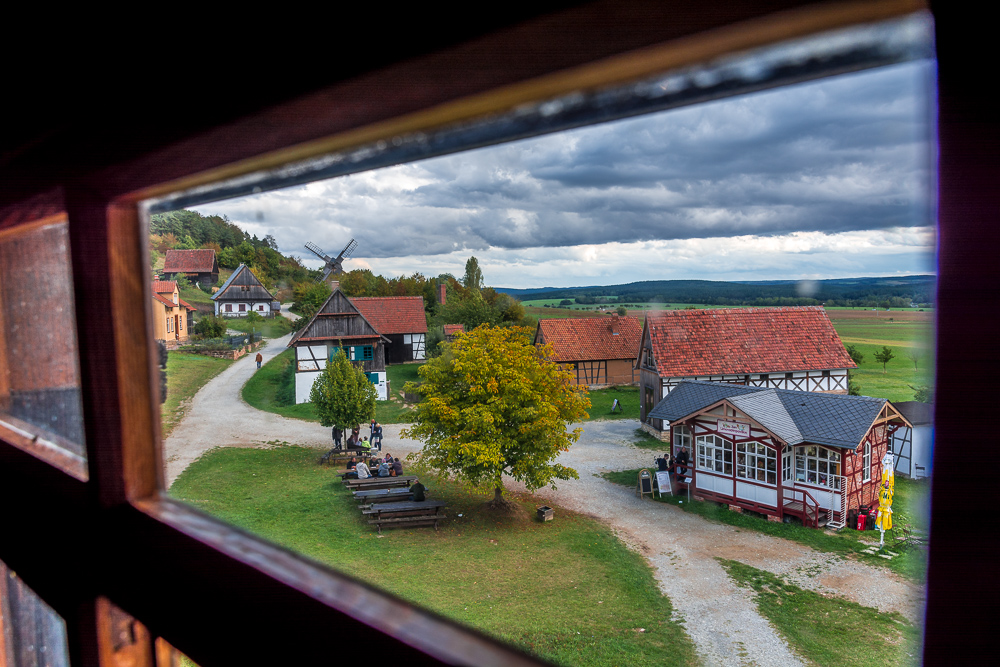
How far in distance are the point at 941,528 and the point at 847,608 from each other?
399mm

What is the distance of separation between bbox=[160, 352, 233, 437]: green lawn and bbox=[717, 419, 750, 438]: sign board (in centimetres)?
100

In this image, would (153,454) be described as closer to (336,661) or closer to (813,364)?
(336,661)

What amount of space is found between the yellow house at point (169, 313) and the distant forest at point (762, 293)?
25.6 inches

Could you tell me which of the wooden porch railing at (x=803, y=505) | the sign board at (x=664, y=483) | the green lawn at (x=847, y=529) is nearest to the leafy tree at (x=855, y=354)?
the green lawn at (x=847, y=529)

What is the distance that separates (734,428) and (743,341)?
1.04 feet

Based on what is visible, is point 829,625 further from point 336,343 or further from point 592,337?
point 336,343

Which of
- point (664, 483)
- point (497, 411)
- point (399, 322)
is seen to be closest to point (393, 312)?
point (399, 322)

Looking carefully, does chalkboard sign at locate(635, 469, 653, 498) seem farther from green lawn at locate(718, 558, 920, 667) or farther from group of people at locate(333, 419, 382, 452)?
group of people at locate(333, 419, 382, 452)

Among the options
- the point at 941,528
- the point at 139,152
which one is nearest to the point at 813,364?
the point at 941,528

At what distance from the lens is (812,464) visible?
913mm

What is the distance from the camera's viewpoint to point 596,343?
1.08m

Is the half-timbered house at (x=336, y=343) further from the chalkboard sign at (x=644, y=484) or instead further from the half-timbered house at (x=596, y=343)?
the chalkboard sign at (x=644, y=484)

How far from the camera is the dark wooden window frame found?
0.90 feet

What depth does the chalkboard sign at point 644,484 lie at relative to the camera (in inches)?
54.3
